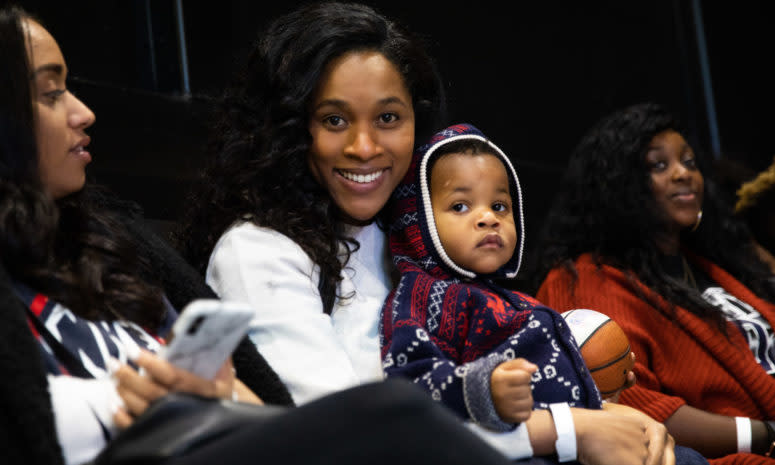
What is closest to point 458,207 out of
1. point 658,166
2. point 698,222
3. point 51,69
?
point 51,69

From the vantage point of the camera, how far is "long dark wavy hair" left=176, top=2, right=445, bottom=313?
192 cm

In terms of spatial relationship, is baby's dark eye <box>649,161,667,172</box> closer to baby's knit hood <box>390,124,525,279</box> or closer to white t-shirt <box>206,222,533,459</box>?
baby's knit hood <box>390,124,525,279</box>

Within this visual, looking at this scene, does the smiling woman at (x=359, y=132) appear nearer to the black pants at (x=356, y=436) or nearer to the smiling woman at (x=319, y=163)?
the smiling woman at (x=319, y=163)

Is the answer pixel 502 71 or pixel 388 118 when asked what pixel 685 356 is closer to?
pixel 388 118

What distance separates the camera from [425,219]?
205 cm

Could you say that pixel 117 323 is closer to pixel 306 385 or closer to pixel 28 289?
pixel 28 289

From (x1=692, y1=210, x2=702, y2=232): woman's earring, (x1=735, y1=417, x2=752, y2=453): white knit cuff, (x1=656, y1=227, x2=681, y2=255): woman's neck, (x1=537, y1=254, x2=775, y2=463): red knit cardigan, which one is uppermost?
(x1=692, y1=210, x2=702, y2=232): woman's earring

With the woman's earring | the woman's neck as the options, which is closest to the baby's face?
the woman's neck

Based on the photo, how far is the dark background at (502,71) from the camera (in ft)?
7.56

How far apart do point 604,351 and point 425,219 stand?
1.56 ft

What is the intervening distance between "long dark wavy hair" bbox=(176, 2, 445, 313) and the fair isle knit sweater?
149 millimetres

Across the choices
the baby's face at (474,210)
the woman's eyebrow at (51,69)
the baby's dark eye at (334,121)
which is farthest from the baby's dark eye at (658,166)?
the woman's eyebrow at (51,69)

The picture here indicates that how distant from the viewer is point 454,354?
74.0 inches

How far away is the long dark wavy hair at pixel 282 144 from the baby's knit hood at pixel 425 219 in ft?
0.42
